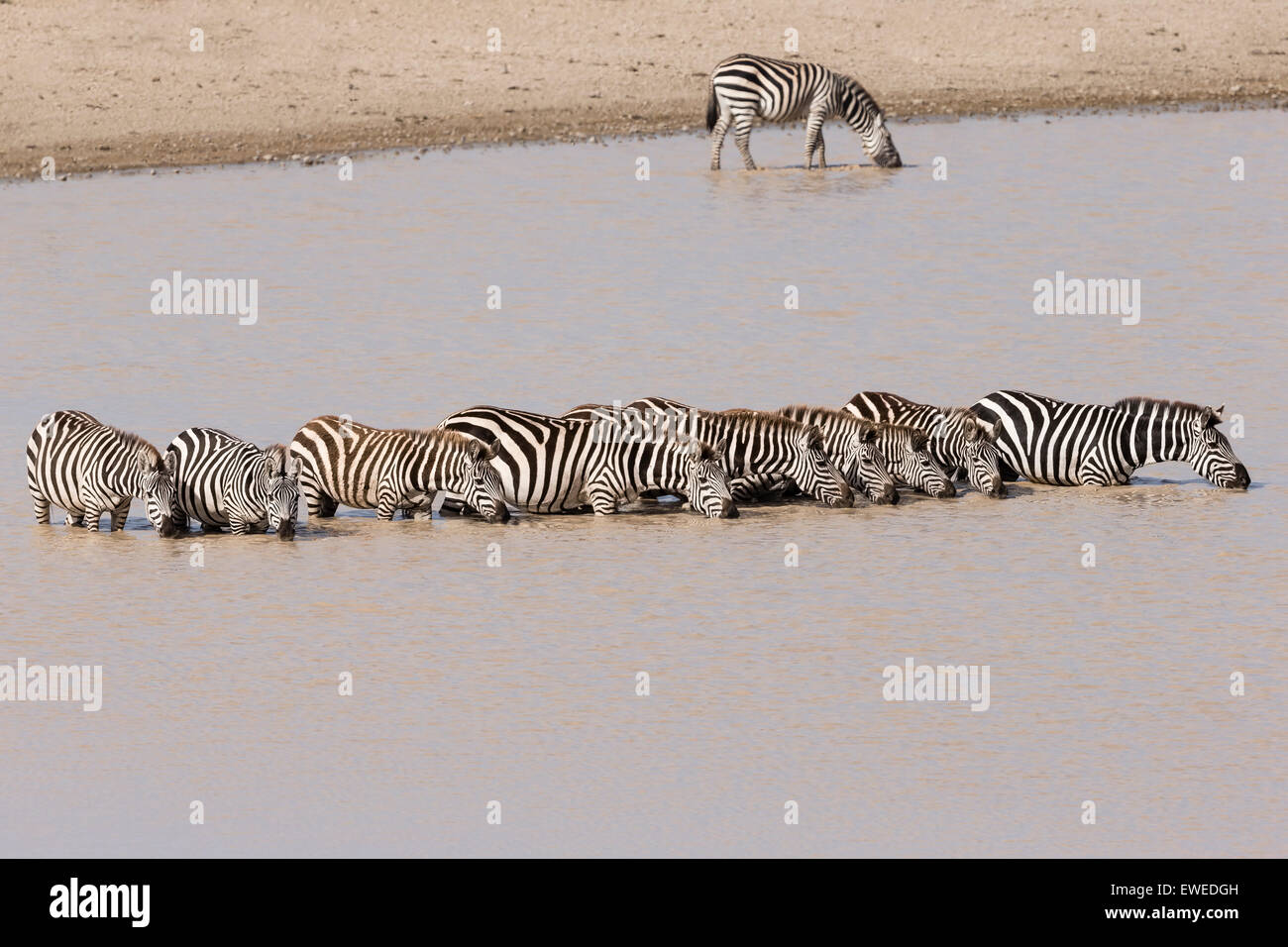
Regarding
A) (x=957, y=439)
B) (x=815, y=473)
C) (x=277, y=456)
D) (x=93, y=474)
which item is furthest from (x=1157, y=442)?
(x=93, y=474)

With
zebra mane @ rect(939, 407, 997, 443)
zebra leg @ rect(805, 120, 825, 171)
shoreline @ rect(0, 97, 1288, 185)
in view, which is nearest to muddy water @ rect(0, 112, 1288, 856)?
zebra mane @ rect(939, 407, 997, 443)

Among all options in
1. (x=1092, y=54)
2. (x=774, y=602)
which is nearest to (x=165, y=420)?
(x=774, y=602)

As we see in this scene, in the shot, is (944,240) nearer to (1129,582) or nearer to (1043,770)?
(1129,582)

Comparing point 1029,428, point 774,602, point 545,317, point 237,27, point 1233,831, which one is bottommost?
point 1233,831

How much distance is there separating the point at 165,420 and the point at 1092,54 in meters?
23.3

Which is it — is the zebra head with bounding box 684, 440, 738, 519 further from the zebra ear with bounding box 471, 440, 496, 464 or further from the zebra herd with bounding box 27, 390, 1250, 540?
Answer: the zebra ear with bounding box 471, 440, 496, 464

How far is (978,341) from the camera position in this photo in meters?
20.0

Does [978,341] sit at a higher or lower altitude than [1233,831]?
higher

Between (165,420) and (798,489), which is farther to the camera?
(165,420)

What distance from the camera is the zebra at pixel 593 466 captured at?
1487 cm

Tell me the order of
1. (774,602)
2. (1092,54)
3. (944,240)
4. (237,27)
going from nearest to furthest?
(774,602), (944,240), (237,27), (1092,54)

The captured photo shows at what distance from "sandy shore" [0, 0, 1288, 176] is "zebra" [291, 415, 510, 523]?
16.1 meters

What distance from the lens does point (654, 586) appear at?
13.2m

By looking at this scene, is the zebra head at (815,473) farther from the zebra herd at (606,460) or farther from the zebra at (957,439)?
the zebra at (957,439)
